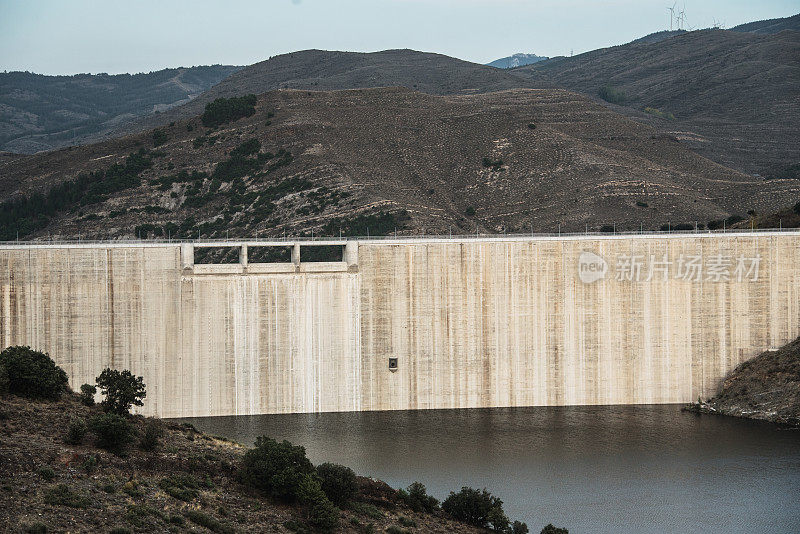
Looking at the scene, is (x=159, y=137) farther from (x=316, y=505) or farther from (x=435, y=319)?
(x=316, y=505)

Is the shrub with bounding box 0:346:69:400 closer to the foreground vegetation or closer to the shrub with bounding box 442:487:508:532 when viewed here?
the foreground vegetation

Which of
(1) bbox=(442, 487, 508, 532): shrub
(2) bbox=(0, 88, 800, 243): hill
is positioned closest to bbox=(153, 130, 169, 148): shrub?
(2) bbox=(0, 88, 800, 243): hill

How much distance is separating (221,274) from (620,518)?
22.4m

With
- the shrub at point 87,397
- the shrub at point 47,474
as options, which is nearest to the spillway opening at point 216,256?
the shrub at point 87,397

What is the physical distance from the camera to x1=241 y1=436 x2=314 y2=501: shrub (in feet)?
102

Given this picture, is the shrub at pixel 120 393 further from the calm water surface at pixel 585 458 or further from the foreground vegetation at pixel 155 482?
the calm water surface at pixel 585 458

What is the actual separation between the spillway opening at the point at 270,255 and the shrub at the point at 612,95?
3559 inches

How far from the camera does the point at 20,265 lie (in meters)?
49.9

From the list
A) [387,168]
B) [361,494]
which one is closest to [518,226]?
[387,168]

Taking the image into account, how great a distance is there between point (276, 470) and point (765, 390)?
96.5ft

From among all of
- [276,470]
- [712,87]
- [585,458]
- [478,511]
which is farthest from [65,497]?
[712,87]

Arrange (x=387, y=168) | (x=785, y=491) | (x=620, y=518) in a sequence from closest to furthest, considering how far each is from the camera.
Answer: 1. (x=620, y=518)
2. (x=785, y=491)
3. (x=387, y=168)

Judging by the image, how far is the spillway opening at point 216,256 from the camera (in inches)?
2800

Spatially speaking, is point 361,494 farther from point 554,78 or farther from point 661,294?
point 554,78
